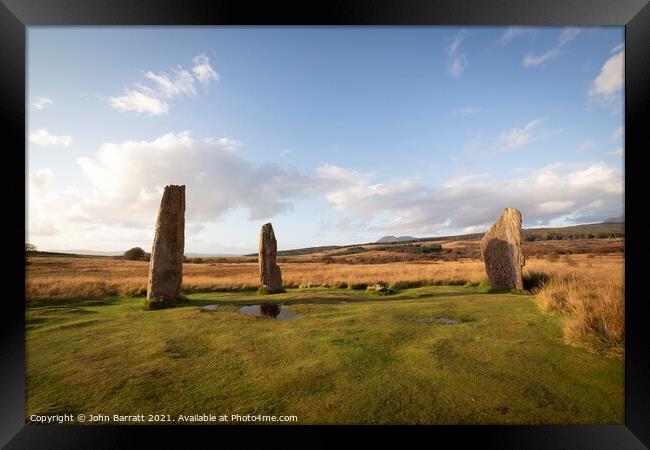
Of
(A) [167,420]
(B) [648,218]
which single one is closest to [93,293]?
(A) [167,420]

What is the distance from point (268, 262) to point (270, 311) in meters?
4.12

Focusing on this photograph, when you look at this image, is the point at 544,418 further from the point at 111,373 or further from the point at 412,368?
the point at 111,373

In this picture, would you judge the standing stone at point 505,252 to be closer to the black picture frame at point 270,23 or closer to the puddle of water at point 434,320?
the puddle of water at point 434,320

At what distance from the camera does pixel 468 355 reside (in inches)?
174

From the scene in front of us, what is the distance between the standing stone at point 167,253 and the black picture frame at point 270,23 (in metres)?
4.74

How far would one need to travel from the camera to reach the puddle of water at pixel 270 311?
7258 millimetres

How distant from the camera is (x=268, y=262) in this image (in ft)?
38.6

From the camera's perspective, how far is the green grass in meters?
3.35

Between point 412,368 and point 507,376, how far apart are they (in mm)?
1246

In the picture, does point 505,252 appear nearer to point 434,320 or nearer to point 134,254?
point 434,320

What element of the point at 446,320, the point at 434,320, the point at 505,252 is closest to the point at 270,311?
the point at 434,320

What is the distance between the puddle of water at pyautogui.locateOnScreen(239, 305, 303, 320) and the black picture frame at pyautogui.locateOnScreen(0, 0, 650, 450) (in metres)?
3.83

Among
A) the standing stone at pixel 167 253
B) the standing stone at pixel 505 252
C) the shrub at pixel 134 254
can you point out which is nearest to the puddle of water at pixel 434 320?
the standing stone at pixel 505 252

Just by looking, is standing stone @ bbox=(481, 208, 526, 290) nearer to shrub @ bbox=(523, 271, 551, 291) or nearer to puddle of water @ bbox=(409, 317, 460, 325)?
shrub @ bbox=(523, 271, 551, 291)
